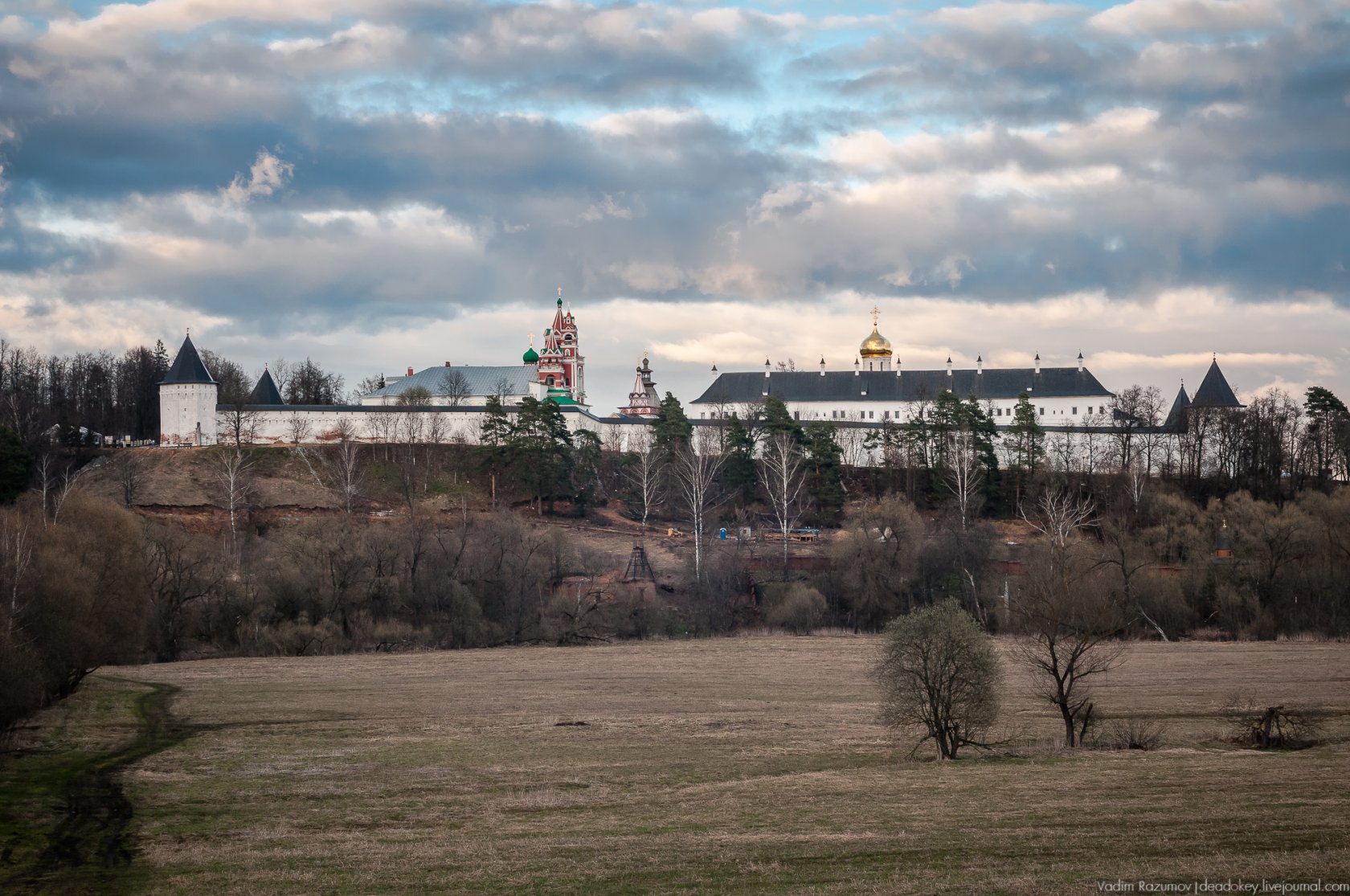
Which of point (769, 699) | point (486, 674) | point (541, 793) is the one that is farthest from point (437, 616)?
point (541, 793)

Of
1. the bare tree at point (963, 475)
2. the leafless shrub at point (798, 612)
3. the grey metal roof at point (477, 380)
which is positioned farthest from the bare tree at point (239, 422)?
the bare tree at point (963, 475)

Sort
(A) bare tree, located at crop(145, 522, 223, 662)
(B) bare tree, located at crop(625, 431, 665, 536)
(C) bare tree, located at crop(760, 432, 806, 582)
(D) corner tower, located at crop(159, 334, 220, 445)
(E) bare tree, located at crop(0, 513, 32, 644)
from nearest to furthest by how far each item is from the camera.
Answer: (E) bare tree, located at crop(0, 513, 32, 644), (A) bare tree, located at crop(145, 522, 223, 662), (C) bare tree, located at crop(760, 432, 806, 582), (B) bare tree, located at crop(625, 431, 665, 536), (D) corner tower, located at crop(159, 334, 220, 445)

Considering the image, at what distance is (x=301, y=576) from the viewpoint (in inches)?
1663

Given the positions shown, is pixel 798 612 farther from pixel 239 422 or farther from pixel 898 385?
pixel 898 385

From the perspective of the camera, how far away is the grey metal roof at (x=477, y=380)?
88.2 meters

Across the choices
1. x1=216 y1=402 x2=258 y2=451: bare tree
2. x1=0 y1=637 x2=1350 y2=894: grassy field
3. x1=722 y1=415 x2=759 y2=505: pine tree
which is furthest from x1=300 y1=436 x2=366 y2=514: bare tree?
x1=0 y1=637 x2=1350 y2=894: grassy field

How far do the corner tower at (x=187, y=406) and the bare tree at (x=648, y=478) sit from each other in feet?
77.2

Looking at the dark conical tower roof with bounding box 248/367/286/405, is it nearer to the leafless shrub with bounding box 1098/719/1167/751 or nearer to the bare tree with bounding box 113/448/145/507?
the bare tree with bounding box 113/448/145/507

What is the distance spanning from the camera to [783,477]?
59.9 metres

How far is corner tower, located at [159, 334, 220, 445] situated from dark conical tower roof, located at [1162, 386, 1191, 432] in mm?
51586

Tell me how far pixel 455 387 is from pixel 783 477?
34899 millimetres

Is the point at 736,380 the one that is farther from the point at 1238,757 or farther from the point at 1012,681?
the point at 1238,757

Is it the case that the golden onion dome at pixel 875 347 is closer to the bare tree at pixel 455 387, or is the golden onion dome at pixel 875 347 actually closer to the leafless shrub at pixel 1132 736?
the bare tree at pixel 455 387

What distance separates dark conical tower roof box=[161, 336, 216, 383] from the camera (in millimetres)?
71688
